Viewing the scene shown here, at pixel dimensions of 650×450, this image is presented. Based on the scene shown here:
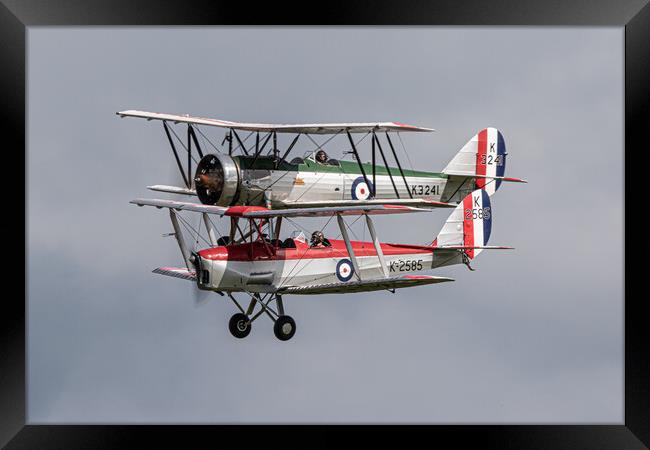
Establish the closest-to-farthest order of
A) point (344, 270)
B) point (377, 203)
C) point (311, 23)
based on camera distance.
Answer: point (311, 23) < point (377, 203) < point (344, 270)

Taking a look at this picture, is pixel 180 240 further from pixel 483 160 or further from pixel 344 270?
pixel 483 160

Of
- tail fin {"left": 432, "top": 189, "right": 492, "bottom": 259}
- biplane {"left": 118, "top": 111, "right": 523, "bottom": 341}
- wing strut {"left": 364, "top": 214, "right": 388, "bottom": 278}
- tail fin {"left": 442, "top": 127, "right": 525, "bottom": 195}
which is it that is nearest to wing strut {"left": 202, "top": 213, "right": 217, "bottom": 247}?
biplane {"left": 118, "top": 111, "right": 523, "bottom": 341}

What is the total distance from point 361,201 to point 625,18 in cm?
496

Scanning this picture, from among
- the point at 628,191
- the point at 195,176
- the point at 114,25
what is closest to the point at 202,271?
the point at 195,176

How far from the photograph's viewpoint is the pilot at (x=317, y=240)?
74.8 feet

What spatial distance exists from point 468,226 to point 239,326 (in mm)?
5042

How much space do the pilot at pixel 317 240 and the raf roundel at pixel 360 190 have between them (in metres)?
0.92

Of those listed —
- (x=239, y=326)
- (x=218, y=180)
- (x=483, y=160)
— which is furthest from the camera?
(x=483, y=160)

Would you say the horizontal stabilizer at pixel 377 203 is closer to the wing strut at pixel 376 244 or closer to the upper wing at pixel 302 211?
the upper wing at pixel 302 211

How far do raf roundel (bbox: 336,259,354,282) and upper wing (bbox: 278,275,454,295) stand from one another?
1.96 feet

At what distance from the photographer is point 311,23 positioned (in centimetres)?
1803

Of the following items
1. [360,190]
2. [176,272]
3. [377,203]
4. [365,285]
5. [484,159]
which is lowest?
[365,285]

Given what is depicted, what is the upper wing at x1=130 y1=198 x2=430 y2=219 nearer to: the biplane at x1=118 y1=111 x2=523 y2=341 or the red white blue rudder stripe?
the biplane at x1=118 y1=111 x2=523 y2=341

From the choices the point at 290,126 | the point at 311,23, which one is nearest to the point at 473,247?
the point at 290,126
